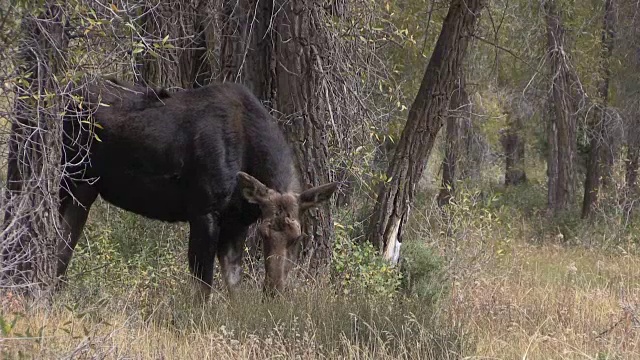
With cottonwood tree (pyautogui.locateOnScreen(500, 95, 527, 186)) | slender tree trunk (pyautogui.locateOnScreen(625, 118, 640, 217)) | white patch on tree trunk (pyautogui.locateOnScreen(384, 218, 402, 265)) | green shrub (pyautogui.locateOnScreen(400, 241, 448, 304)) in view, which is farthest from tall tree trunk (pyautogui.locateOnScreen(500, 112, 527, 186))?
green shrub (pyautogui.locateOnScreen(400, 241, 448, 304))

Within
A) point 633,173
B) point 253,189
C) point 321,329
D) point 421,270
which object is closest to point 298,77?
point 253,189

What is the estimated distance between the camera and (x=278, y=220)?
871 centimetres

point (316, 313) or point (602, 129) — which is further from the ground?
point (602, 129)

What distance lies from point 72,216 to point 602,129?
556 inches

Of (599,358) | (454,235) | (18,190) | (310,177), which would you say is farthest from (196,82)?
(599,358)

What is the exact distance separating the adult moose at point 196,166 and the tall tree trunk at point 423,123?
2407mm

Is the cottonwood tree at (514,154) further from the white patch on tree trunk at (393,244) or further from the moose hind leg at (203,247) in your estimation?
the moose hind leg at (203,247)

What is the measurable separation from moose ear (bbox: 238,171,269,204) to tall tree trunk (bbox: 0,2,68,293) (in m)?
1.81

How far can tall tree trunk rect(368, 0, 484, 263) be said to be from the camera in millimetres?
11359

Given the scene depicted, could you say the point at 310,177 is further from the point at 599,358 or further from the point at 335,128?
the point at 599,358

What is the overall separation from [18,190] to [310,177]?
3.41 meters

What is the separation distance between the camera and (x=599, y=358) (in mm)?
6309

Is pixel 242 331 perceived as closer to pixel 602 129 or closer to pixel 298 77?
pixel 298 77

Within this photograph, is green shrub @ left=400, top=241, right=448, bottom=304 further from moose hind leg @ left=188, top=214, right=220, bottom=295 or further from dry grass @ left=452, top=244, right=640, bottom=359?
moose hind leg @ left=188, top=214, right=220, bottom=295
